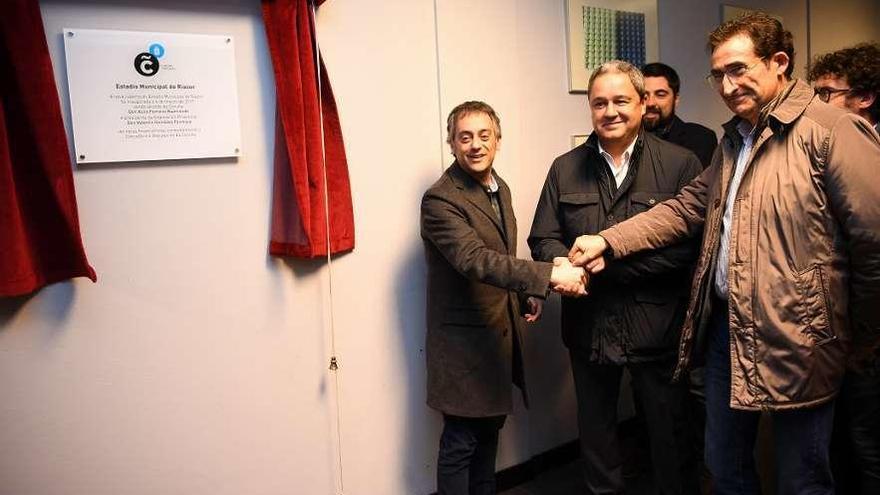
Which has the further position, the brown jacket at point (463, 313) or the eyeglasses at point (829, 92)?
the eyeglasses at point (829, 92)

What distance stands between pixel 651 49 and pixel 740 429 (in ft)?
6.15

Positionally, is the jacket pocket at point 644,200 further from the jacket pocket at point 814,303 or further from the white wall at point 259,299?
the white wall at point 259,299

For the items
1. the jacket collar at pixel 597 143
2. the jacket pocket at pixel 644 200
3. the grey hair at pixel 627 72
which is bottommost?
the jacket pocket at pixel 644 200

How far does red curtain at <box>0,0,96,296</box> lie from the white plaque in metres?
0.09

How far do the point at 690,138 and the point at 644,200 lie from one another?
857 millimetres

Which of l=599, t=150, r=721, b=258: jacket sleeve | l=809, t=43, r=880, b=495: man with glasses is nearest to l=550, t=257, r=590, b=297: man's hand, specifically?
l=599, t=150, r=721, b=258: jacket sleeve

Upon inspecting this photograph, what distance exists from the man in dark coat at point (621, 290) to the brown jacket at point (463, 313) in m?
0.21

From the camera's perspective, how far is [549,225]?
189 centimetres

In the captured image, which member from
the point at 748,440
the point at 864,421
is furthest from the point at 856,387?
the point at 748,440

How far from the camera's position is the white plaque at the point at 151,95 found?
156 centimetres

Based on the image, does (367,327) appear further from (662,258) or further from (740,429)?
(740,429)

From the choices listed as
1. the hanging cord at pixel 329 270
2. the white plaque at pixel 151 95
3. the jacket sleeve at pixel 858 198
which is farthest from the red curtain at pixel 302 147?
the jacket sleeve at pixel 858 198

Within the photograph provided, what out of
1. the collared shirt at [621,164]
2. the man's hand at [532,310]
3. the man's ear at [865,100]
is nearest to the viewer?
the collared shirt at [621,164]

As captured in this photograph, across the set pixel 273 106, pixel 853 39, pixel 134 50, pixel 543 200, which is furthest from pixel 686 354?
pixel 853 39
